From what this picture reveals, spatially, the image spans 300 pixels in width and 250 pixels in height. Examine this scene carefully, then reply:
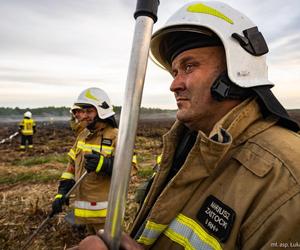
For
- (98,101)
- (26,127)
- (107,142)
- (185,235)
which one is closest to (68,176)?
(107,142)

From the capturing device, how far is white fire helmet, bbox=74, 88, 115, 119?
4.49m

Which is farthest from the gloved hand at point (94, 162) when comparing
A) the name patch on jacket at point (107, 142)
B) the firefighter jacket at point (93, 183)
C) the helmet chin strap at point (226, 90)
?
the helmet chin strap at point (226, 90)

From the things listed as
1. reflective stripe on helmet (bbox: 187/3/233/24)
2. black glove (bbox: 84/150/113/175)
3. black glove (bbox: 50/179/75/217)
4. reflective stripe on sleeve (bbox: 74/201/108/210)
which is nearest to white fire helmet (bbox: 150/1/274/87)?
reflective stripe on helmet (bbox: 187/3/233/24)

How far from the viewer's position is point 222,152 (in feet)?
4.11

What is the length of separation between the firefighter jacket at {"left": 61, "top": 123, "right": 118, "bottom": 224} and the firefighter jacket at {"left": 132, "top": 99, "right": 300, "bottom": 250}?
264 cm

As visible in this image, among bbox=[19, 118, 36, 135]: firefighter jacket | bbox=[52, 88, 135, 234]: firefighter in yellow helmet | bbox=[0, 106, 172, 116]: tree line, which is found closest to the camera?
bbox=[52, 88, 135, 234]: firefighter in yellow helmet

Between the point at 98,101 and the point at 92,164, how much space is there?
1390 millimetres

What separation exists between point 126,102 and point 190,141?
1015 millimetres

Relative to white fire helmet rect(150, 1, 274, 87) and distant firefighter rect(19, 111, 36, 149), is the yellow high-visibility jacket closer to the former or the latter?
white fire helmet rect(150, 1, 274, 87)

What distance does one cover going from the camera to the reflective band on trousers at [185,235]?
47.3 inches

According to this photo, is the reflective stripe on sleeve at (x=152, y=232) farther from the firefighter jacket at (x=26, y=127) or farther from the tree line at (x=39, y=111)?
the tree line at (x=39, y=111)

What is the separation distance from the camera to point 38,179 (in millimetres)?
9141

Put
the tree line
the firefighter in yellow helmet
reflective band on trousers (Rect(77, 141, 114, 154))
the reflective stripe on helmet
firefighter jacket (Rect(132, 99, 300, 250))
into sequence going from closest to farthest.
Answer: firefighter jacket (Rect(132, 99, 300, 250)) < the reflective stripe on helmet < the firefighter in yellow helmet < reflective band on trousers (Rect(77, 141, 114, 154)) < the tree line

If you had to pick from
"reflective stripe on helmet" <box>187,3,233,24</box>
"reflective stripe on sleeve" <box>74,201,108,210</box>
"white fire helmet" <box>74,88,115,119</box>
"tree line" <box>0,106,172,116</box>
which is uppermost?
"reflective stripe on helmet" <box>187,3,233,24</box>
